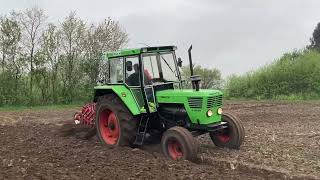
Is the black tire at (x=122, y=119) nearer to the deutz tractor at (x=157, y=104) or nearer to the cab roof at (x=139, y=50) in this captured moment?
the deutz tractor at (x=157, y=104)

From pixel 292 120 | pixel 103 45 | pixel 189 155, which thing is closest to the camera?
pixel 189 155

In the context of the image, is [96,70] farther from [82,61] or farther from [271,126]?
[271,126]

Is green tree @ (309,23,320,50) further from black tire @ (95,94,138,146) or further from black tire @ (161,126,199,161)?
black tire @ (161,126,199,161)

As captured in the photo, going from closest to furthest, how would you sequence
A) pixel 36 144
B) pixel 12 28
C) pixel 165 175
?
pixel 165 175
pixel 36 144
pixel 12 28

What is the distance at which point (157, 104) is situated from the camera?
32.5 ft

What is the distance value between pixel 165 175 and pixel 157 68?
3.06 meters

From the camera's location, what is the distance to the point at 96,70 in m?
24.7

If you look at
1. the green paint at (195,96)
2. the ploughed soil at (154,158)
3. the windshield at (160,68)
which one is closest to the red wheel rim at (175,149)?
the ploughed soil at (154,158)

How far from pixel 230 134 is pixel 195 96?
1.17 meters

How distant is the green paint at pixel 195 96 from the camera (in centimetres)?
918

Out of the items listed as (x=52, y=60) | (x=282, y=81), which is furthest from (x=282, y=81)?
(x=52, y=60)

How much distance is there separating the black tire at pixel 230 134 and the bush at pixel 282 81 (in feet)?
54.3

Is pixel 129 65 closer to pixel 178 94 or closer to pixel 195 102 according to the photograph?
pixel 178 94

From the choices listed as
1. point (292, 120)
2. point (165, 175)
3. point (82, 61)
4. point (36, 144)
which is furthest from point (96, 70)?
point (165, 175)
